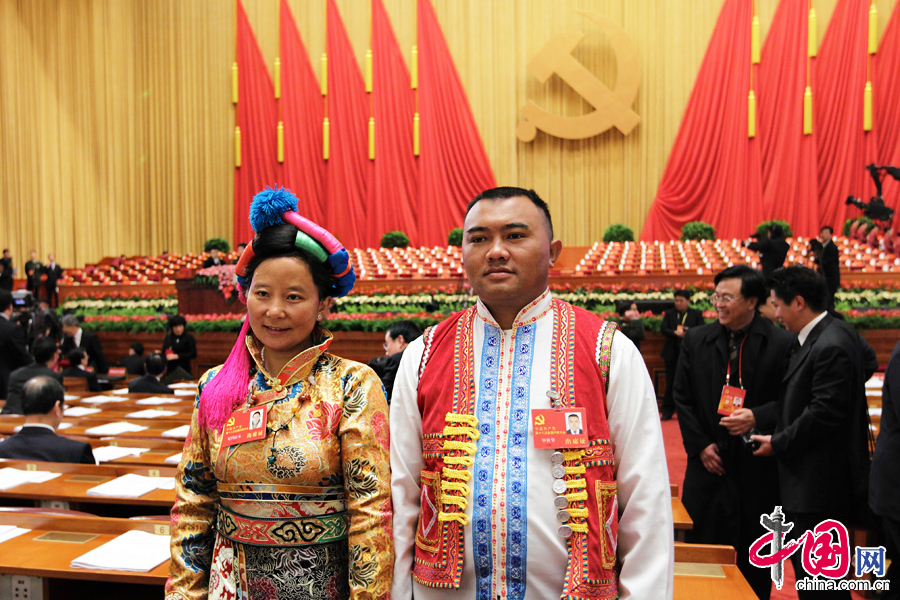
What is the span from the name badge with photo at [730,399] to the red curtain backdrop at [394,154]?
40.6 feet

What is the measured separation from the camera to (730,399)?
245cm

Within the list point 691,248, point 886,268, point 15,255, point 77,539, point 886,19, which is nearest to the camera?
point 77,539

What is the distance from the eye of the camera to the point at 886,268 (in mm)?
8695

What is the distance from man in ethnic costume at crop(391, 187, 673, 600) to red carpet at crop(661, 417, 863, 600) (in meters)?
1.51

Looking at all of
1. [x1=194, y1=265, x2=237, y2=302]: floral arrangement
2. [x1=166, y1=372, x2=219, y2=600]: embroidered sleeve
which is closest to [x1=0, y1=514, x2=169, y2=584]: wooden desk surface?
[x1=166, y1=372, x2=219, y2=600]: embroidered sleeve

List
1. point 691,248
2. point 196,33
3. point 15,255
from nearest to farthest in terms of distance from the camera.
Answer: point 691,248 → point 15,255 → point 196,33

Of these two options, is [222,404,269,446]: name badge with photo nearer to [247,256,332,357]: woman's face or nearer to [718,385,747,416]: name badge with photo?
[247,256,332,357]: woman's face

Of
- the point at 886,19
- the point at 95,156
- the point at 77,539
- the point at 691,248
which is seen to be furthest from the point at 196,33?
the point at 77,539

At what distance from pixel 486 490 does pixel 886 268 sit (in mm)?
9320

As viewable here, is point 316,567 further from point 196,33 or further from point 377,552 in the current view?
point 196,33

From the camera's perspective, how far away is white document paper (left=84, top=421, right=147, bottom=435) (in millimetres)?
3607

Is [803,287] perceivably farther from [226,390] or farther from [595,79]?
[595,79]

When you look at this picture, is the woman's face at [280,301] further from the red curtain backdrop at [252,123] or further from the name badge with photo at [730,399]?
the red curtain backdrop at [252,123]

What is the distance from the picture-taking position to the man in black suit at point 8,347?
4898 mm
